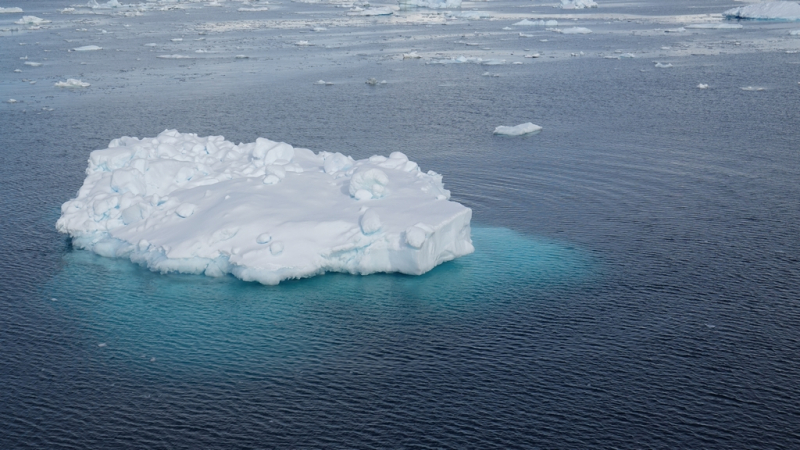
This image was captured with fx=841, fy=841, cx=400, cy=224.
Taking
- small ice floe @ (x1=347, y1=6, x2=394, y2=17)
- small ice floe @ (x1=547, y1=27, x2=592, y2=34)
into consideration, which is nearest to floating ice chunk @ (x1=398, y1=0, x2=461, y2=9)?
small ice floe @ (x1=347, y1=6, x2=394, y2=17)

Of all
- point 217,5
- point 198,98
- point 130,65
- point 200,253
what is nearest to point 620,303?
point 200,253

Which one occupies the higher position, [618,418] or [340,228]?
[340,228]

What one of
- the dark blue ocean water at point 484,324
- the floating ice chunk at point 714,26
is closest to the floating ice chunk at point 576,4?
the floating ice chunk at point 714,26

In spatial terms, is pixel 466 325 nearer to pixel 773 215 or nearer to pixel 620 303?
pixel 620 303

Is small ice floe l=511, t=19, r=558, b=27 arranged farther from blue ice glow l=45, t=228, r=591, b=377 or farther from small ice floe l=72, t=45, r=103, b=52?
blue ice glow l=45, t=228, r=591, b=377

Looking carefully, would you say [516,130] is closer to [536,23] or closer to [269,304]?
[269,304]
